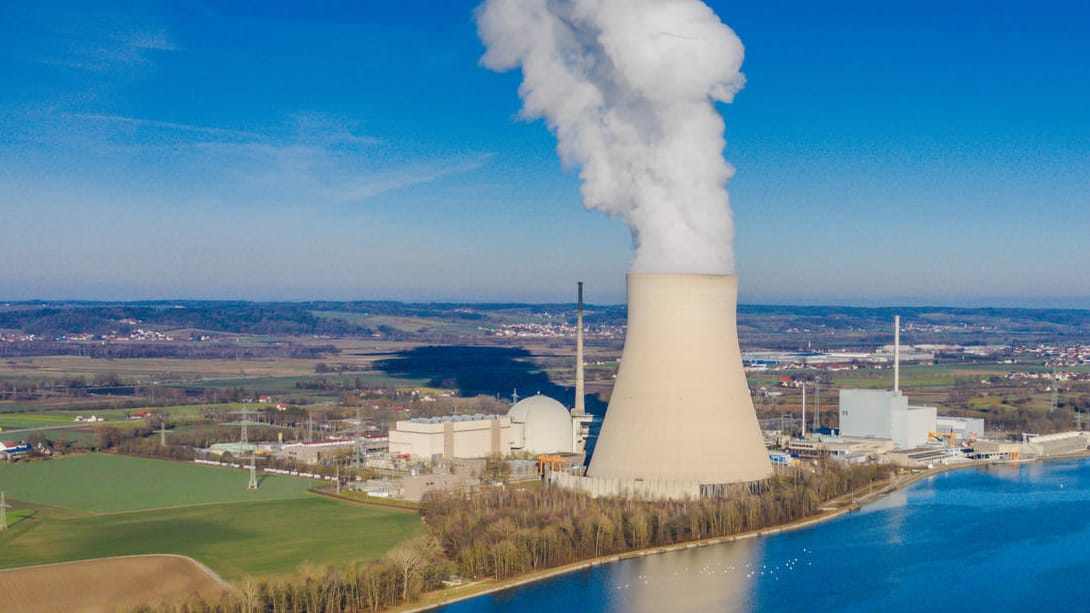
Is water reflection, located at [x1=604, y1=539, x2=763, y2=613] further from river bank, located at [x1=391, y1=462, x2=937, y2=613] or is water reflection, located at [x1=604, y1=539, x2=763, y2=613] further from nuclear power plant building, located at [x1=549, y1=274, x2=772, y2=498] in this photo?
nuclear power plant building, located at [x1=549, y1=274, x2=772, y2=498]

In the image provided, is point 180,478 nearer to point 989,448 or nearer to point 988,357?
point 989,448

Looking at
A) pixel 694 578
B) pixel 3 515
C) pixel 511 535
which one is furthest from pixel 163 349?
pixel 694 578

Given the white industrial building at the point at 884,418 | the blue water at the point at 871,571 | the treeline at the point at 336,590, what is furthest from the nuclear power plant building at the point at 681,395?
the white industrial building at the point at 884,418

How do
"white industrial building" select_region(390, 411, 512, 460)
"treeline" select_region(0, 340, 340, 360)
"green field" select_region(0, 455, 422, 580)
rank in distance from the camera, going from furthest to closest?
"treeline" select_region(0, 340, 340, 360), "white industrial building" select_region(390, 411, 512, 460), "green field" select_region(0, 455, 422, 580)

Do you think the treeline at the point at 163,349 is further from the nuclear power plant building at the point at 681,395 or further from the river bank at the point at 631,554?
the nuclear power plant building at the point at 681,395

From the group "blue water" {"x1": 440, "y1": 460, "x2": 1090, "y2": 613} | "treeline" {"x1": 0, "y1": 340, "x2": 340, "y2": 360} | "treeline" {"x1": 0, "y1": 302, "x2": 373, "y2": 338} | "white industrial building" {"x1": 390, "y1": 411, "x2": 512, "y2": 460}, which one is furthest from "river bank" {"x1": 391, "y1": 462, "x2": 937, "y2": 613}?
"treeline" {"x1": 0, "y1": 302, "x2": 373, "y2": 338}

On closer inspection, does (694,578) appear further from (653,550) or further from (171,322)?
(171,322)

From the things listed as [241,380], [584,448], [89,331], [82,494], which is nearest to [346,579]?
[82,494]
